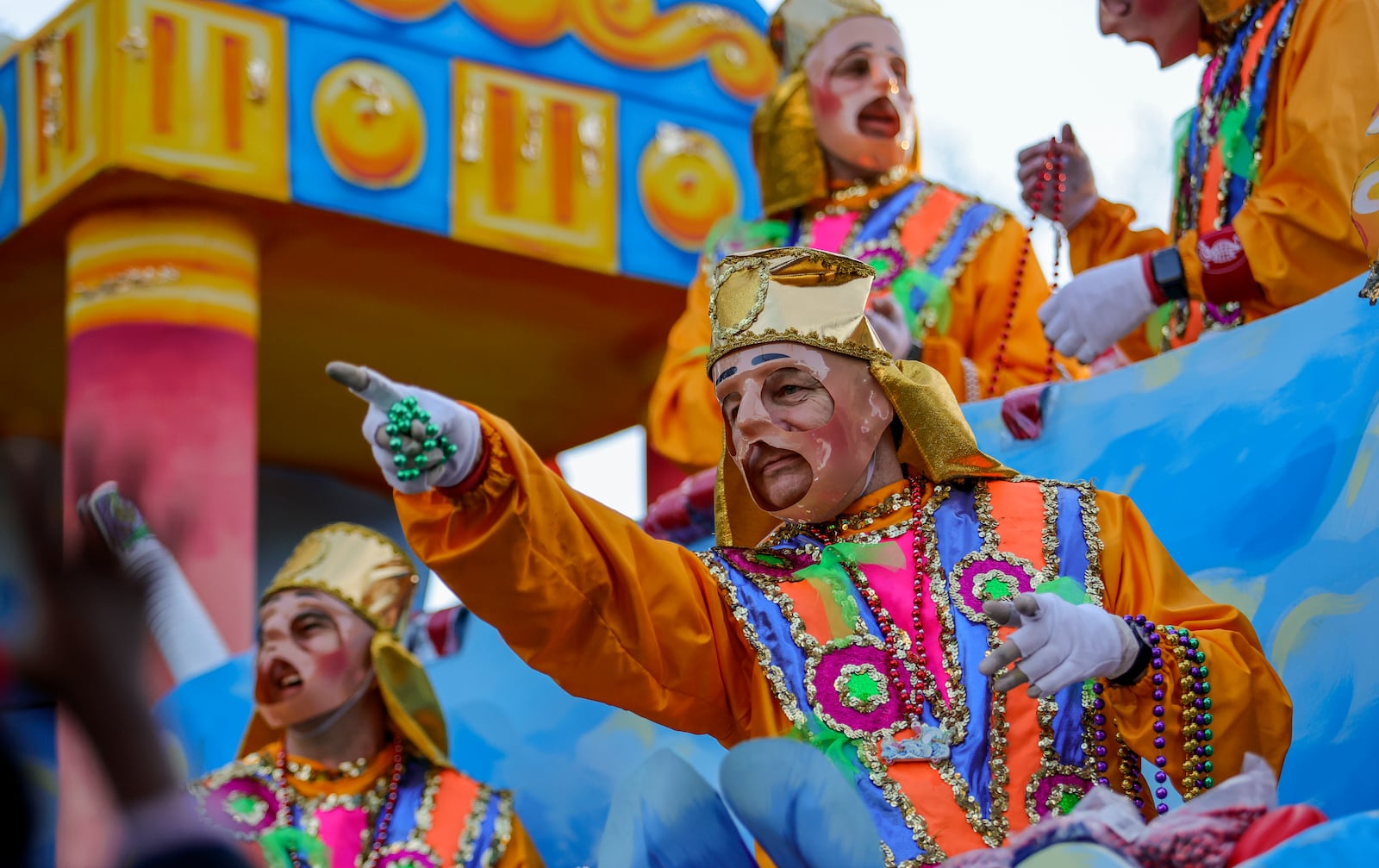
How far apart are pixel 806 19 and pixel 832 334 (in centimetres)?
222

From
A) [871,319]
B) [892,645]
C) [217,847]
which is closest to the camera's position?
[217,847]

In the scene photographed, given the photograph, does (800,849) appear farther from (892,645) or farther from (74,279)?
(74,279)

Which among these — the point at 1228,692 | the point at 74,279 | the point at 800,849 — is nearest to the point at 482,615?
the point at 800,849

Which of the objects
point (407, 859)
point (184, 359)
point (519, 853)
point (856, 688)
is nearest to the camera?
point (856, 688)

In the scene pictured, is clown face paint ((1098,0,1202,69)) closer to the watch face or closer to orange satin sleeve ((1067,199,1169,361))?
orange satin sleeve ((1067,199,1169,361))

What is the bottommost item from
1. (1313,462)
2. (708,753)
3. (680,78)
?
(708,753)

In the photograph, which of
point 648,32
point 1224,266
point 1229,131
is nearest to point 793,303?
point 1224,266

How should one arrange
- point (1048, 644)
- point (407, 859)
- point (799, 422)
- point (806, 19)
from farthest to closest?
point (806, 19)
point (407, 859)
point (799, 422)
point (1048, 644)

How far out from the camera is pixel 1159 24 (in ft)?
15.6

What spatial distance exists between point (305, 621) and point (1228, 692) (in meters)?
2.72

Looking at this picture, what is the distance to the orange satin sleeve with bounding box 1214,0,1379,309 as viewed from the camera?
4.14 metres

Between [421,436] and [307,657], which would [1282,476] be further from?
[307,657]

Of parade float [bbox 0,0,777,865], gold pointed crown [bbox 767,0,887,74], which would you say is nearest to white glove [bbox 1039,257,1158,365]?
gold pointed crown [bbox 767,0,887,74]

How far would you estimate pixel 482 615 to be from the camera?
3.16 meters
